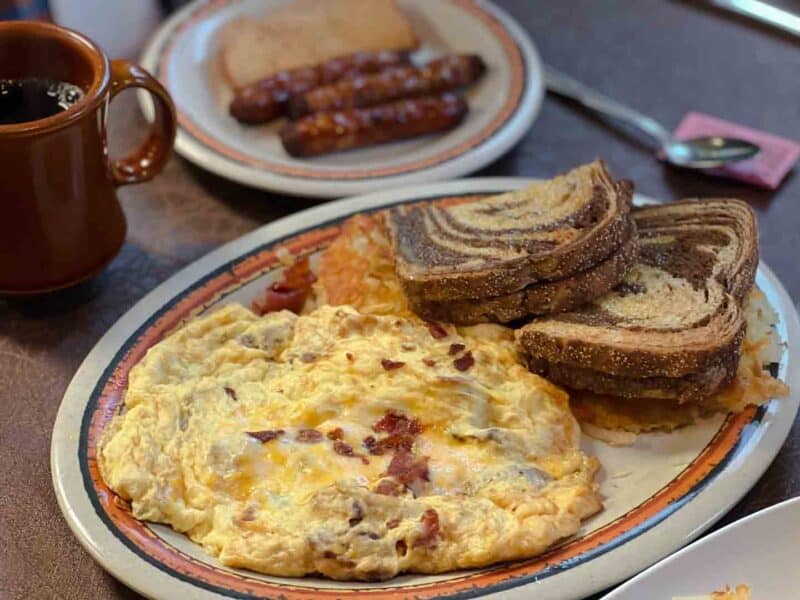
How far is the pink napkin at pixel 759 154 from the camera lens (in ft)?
9.86

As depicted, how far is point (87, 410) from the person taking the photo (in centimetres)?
203

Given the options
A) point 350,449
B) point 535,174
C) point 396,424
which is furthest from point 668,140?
point 350,449

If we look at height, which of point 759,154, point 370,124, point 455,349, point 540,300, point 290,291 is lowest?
point 290,291

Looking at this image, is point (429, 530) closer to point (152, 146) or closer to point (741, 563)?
point (741, 563)

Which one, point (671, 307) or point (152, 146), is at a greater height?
point (671, 307)

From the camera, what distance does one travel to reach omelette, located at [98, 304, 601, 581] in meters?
1.72

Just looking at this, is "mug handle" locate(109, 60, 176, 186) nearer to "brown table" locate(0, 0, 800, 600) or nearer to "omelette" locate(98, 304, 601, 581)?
"brown table" locate(0, 0, 800, 600)

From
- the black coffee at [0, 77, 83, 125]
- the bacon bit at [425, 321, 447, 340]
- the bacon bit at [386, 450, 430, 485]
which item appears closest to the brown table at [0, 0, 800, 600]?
the black coffee at [0, 77, 83, 125]

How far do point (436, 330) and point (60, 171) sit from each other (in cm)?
93

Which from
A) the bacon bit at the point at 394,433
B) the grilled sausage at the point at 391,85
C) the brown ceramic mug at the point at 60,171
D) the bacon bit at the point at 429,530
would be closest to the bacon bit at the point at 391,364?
the bacon bit at the point at 394,433

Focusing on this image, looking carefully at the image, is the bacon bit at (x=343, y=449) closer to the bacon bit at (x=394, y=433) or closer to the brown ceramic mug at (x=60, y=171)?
the bacon bit at (x=394, y=433)

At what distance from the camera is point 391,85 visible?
3.16m

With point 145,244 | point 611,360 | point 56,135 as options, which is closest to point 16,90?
point 56,135

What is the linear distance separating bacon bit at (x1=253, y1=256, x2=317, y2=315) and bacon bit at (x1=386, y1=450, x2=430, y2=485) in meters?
0.66
